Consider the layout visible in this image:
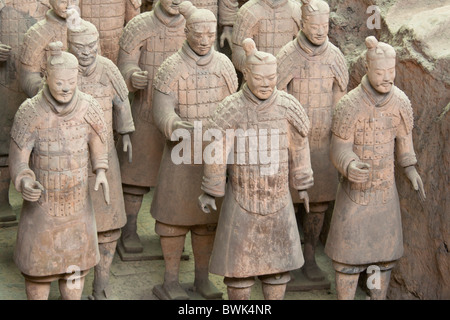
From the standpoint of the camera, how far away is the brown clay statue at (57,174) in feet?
23.4

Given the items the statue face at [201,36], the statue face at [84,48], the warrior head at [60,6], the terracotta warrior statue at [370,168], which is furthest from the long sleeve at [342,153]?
the warrior head at [60,6]

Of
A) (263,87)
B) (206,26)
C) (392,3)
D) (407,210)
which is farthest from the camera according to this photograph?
(392,3)

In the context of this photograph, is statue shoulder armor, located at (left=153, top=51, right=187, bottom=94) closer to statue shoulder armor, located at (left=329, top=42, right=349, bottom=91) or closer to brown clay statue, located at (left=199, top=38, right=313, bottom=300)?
brown clay statue, located at (left=199, top=38, right=313, bottom=300)

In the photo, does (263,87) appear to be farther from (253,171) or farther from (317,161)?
(317,161)

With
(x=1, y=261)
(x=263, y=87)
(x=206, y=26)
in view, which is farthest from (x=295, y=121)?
(x=1, y=261)

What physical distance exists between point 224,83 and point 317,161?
92 centimetres

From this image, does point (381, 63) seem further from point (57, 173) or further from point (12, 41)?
point (12, 41)

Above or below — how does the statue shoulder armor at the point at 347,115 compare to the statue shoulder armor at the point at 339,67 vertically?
below

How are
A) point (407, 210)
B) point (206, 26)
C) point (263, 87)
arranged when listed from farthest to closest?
point (407, 210) < point (206, 26) < point (263, 87)

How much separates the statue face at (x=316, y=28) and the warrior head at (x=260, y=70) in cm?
92

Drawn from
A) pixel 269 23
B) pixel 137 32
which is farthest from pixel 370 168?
pixel 137 32

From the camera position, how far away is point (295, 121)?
291 inches

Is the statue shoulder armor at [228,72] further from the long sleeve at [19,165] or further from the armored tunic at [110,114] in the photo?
the long sleeve at [19,165]

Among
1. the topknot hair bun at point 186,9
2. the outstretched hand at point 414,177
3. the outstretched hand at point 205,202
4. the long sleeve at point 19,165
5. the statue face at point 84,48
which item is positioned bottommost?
the outstretched hand at point 205,202
